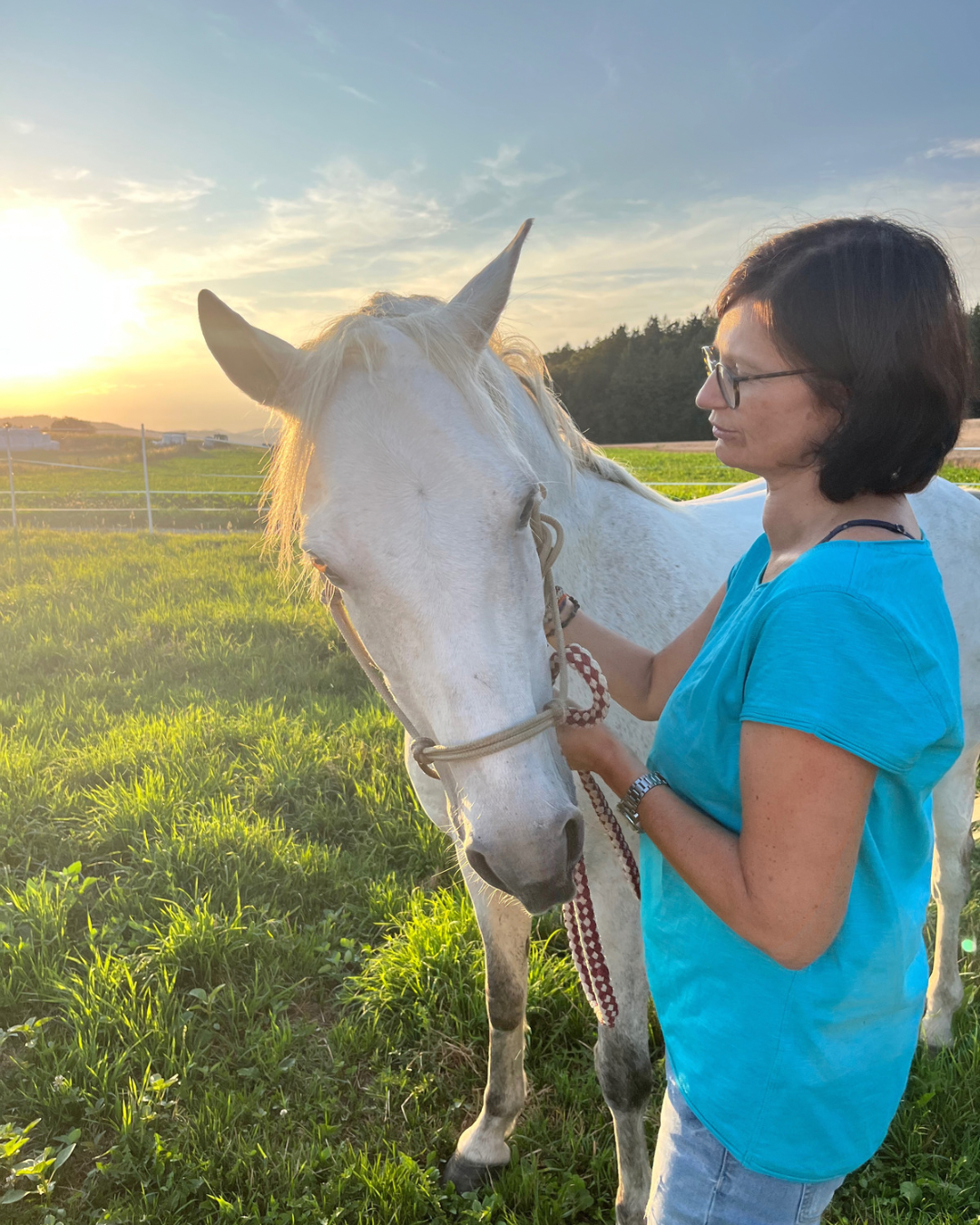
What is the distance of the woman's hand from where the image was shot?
3.91 feet

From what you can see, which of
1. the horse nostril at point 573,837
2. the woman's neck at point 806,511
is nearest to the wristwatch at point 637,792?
the horse nostril at point 573,837

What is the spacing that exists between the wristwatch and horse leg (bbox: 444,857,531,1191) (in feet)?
3.78

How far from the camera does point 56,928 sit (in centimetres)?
293

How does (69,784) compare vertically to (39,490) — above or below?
below

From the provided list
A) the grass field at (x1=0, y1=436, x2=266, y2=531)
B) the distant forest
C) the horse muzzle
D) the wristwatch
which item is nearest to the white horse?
the horse muzzle

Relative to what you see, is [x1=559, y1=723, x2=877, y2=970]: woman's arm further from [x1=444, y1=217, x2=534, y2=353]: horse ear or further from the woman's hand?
[x1=444, y1=217, x2=534, y2=353]: horse ear

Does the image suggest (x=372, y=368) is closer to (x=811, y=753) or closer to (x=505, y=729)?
(x=505, y=729)

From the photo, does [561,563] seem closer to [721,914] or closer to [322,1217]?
[721,914]

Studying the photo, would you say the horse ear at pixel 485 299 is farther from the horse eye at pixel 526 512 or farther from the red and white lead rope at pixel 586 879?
the red and white lead rope at pixel 586 879

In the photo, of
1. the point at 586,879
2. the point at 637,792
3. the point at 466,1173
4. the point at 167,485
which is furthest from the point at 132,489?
the point at 637,792

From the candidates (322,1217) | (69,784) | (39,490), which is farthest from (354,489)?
(39,490)

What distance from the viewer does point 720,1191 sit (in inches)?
43.9

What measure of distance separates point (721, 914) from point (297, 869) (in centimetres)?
270

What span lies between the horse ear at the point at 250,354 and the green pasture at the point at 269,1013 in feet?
6.88
